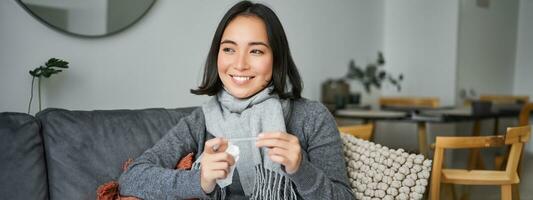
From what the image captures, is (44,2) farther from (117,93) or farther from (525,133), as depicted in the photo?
(525,133)

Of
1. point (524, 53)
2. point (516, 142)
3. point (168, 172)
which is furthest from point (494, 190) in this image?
point (168, 172)

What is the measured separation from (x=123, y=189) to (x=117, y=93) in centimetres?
112

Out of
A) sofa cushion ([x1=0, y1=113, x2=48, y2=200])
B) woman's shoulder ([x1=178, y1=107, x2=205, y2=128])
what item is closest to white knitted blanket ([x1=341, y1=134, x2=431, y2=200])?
woman's shoulder ([x1=178, y1=107, x2=205, y2=128])

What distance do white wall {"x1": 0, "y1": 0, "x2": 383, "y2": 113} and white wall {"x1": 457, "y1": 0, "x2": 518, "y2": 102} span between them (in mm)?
1831

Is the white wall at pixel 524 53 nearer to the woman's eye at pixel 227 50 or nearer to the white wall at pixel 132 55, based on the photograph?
the white wall at pixel 132 55

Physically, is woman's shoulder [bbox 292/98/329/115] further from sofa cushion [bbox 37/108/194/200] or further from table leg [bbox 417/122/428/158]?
table leg [bbox 417/122/428/158]

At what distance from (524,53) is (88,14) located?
5.04 m

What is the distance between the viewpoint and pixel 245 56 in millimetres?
1286

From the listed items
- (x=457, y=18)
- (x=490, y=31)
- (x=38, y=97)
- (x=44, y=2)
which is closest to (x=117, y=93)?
(x=38, y=97)

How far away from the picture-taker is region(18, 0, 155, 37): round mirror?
6.47 feet

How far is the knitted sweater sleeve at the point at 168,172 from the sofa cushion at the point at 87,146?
0.18m

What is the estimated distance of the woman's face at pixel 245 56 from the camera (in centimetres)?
129

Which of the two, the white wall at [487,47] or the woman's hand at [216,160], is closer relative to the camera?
the woman's hand at [216,160]

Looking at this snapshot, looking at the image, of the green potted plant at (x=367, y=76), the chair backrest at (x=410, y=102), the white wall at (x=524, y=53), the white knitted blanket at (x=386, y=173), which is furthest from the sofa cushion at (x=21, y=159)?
the white wall at (x=524, y=53)
